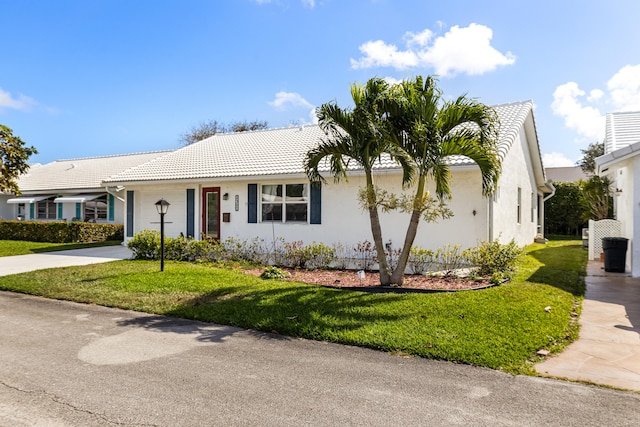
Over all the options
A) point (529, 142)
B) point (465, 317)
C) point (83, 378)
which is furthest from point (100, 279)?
point (529, 142)

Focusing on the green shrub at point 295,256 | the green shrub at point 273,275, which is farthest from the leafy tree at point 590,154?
the green shrub at point 273,275

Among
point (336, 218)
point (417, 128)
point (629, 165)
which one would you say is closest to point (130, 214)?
point (336, 218)

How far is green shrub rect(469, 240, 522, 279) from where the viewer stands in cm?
943

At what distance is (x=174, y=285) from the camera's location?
8617 millimetres

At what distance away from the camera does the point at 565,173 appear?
40344 millimetres

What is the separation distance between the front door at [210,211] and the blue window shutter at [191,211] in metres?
0.37

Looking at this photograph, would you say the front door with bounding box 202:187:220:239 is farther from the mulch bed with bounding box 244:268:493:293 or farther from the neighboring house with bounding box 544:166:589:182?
the neighboring house with bounding box 544:166:589:182

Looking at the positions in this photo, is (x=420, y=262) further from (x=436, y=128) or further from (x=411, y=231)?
(x=436, y=128)

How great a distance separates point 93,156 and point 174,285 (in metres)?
26.2

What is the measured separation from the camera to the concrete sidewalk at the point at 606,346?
4227mm

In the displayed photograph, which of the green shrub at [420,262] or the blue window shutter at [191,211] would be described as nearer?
the green shrub at [420,262]

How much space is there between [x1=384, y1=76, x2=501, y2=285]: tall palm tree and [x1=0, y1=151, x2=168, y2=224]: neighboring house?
1592 centimetres

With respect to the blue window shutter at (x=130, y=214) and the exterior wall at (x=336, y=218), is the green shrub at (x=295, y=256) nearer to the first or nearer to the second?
the exterior wall at (x=336, y=218)

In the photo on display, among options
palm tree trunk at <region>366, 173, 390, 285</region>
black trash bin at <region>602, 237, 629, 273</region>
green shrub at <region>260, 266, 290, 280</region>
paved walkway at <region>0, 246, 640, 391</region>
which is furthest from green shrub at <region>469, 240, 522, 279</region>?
green shrub at <region>260, 266, 290, 280</region>
